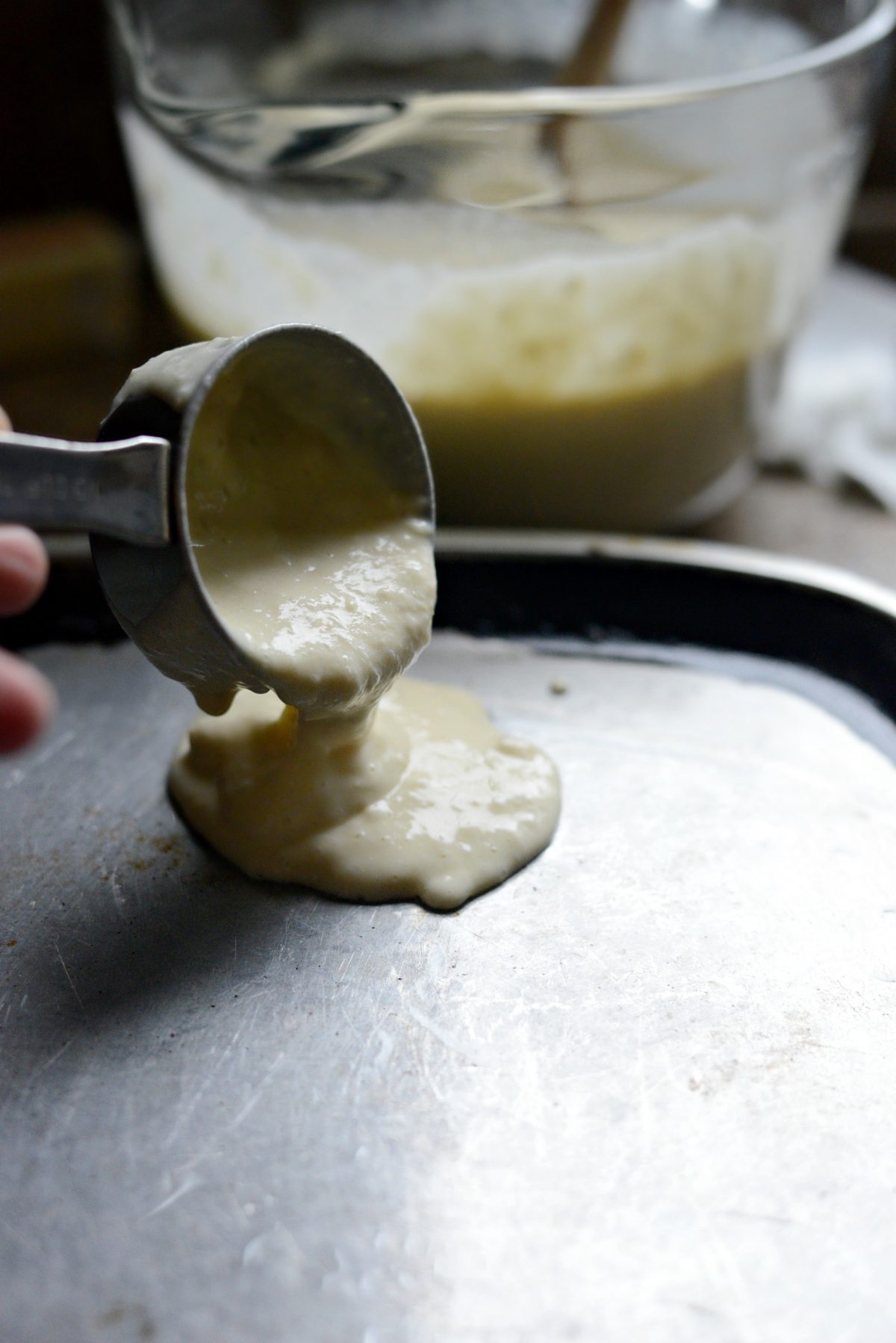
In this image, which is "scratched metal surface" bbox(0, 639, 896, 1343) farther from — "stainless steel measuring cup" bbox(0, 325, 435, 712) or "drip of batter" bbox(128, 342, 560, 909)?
"stainless steel measuring cup" bbox(0, 325, 435, 712)

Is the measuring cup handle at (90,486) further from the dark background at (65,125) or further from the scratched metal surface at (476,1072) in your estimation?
the dark background at (65,125)

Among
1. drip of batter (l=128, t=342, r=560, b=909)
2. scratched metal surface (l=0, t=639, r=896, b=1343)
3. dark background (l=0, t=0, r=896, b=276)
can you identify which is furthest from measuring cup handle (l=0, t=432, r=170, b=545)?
dark background (l=0, t=0, r=896, b=276)

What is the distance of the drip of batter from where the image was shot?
0.81 metres

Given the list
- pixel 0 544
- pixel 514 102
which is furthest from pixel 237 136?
pixel 0 544

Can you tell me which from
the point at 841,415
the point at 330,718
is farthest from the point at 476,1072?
the point at 841,415

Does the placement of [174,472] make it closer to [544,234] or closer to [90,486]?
[90,486]

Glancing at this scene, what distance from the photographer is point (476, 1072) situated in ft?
2.39

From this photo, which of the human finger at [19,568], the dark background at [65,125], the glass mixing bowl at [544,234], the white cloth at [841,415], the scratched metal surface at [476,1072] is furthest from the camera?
the dark background at [65,125]

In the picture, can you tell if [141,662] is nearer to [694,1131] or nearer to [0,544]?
[0,544]

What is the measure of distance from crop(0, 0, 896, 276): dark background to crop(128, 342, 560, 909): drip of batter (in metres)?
1.13

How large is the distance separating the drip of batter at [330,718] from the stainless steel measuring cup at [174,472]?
0.07 feet

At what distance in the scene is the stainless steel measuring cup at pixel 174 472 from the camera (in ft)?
2.16

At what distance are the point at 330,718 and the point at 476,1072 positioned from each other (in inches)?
9.8

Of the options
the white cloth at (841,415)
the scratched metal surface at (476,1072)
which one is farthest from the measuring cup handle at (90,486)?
the white cloth at (841,415)
